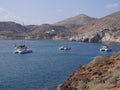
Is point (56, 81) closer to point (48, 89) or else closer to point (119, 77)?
point (48, 89)

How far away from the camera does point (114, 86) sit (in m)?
32.3

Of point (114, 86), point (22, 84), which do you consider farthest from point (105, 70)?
point (22, 84)

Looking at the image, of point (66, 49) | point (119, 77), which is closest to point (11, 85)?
point (119, 77)

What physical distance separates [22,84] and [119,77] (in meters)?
21.8

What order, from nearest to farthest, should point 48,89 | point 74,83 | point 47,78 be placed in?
point 74,83 < point 48,89 < point 47,78

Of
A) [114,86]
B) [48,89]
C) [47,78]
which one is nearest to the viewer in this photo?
[114,86]

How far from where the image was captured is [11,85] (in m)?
52.3

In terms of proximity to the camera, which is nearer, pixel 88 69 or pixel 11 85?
pixel 88 69

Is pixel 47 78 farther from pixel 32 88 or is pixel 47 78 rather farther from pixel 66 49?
pixel 66 49

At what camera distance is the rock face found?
33312 millimetres

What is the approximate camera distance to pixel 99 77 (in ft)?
126

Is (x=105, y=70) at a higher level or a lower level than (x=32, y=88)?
higher

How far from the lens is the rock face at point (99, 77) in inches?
1312

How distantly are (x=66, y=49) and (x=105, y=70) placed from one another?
359ft
